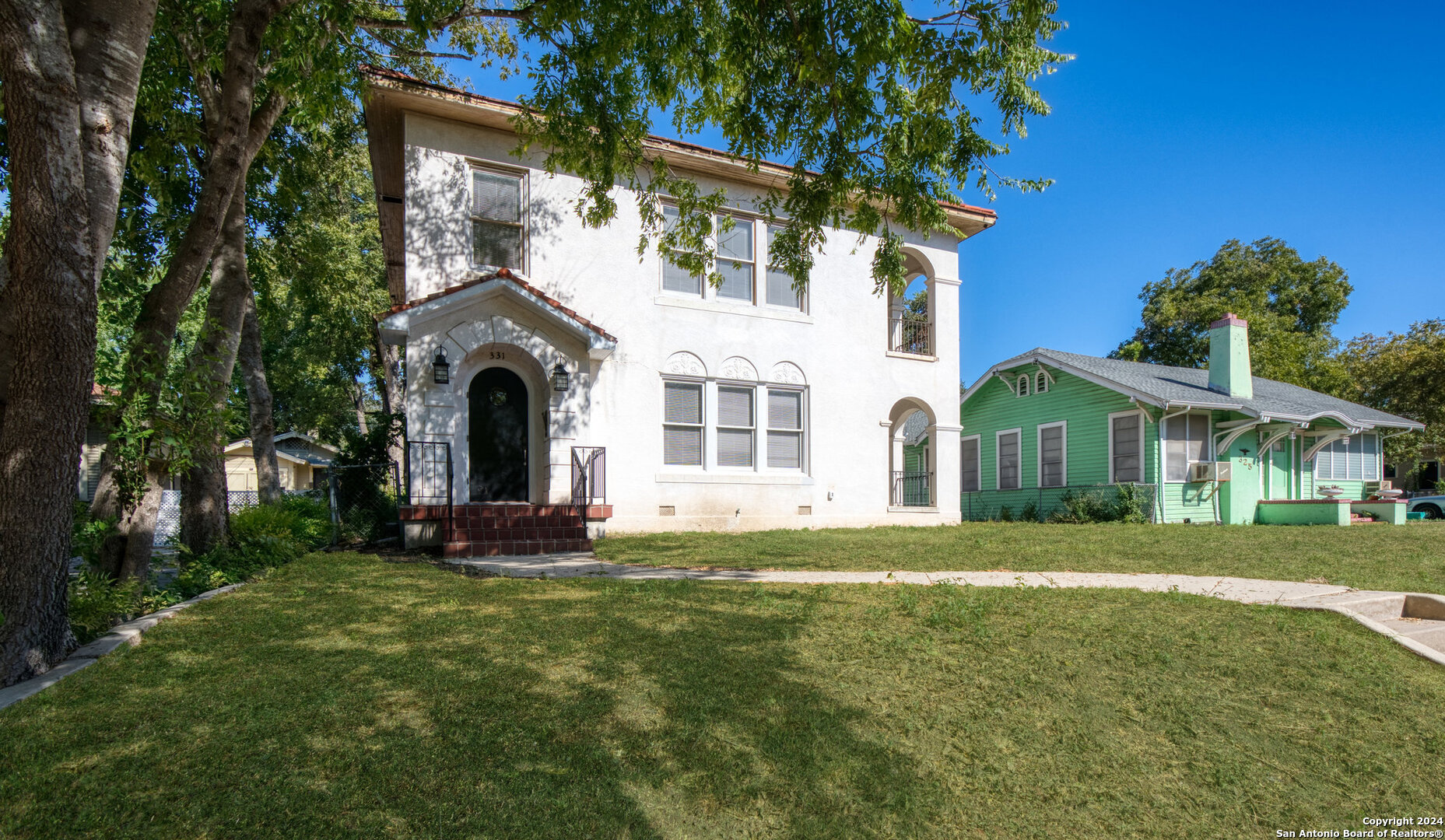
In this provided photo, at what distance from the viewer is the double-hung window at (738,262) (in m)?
13.2

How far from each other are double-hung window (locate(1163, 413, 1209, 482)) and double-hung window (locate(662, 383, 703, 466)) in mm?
11787

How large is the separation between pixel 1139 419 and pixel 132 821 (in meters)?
19.4

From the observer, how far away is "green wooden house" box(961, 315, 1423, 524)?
55.9 ft

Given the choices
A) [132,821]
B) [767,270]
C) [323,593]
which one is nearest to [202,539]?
[323,593]

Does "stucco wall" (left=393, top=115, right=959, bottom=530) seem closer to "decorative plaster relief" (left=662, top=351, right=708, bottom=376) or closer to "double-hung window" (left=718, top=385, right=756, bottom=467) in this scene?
"decorative plaster relief" (left=662, top=351, right=708, bottom=376)

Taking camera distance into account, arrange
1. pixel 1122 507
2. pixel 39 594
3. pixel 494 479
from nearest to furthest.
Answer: pixel 39 594 → pixel 494 479 → pixel 1122 507

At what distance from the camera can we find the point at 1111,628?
4.71 meters

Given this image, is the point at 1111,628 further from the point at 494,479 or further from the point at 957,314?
the point at 957,314

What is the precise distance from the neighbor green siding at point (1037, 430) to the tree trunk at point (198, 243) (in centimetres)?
1820

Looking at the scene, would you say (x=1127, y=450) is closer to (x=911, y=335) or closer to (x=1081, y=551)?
(x=911, y=335)

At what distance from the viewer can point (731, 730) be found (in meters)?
3.08

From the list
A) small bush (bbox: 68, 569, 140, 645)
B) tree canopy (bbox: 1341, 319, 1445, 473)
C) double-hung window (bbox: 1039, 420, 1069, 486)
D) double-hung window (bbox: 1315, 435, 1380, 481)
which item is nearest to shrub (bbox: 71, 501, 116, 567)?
small bush (bbox: 68, 569, 140, 645)

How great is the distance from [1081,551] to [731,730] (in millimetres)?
7774

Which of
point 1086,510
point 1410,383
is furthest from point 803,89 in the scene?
point 1410,383
